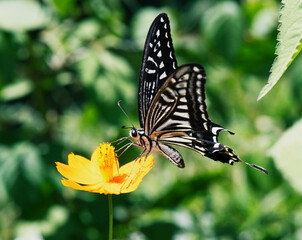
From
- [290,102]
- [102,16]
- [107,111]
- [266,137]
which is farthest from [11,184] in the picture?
[290,102]

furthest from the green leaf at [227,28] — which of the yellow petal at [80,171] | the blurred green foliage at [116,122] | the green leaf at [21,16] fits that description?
the yellow petal at [80,171]

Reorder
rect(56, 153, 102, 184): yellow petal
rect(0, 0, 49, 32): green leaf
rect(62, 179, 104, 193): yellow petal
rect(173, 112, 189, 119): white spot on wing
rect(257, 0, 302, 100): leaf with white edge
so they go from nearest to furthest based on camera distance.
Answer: rect(257, 0, 302, 100): leaf with white edge < rect(62, 179, 104, 193): yellow petal < rect(56, 153, 102, 184): yellow petal < rect(173, 112, 189, 119): white spot on wing < rect(0, 0, 49, 32): green leaf

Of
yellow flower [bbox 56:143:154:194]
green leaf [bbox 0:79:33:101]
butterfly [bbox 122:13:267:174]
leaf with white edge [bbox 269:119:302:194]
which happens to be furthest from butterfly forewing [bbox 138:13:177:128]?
green leaf [bbox 0:79:33:101]

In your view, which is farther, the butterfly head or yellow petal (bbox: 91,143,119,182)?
the butterfly head

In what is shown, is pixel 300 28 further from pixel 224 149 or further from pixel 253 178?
pixel 253 178

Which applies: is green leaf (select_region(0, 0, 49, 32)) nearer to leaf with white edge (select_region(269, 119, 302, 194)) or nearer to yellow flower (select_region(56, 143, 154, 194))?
yellow flower (select_region(56, 143, 154, 194))
